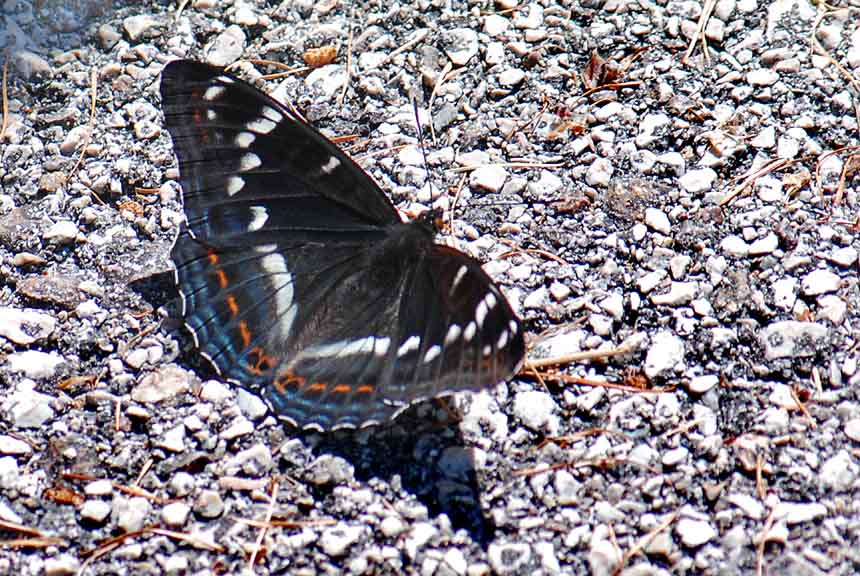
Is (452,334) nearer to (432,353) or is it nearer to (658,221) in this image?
(432,353)

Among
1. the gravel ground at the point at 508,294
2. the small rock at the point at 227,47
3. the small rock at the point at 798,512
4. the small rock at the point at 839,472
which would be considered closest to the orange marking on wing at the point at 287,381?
the gravel ground at the point at 508,294

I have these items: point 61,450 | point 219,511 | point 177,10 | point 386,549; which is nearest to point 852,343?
point 386,549

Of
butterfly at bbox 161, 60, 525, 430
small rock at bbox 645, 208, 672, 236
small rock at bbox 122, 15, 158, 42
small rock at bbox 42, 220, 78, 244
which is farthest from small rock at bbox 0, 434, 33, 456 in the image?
small rock at bbox 645, 208, 672, 236

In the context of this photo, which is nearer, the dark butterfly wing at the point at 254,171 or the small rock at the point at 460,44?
the dark butterfly wing at the point at 254,171

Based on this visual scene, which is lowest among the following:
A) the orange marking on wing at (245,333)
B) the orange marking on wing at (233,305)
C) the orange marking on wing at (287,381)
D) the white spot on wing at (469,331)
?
the orange marking on wing at (287,381)

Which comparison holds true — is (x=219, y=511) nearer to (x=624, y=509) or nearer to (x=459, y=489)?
(x=459, y=489)

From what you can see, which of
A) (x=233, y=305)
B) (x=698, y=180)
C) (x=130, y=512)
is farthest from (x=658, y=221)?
(x=130, y=512)

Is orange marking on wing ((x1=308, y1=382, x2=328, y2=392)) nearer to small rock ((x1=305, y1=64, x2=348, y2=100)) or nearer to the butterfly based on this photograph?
the butterfly

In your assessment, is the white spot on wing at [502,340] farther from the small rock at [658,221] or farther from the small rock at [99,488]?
the small rock at [99,488]
